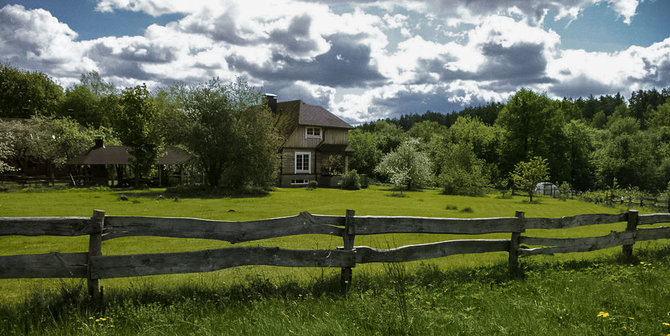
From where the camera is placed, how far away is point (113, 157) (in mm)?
36125

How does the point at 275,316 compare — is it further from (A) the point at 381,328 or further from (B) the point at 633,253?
(B) the point at 633,253

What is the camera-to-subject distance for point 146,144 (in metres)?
32.2

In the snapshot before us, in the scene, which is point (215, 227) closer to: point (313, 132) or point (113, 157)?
point (313, 132)

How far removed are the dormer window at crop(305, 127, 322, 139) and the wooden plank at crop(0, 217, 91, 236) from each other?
35435mm

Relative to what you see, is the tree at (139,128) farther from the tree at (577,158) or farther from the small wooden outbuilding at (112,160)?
the tree at (577,158)

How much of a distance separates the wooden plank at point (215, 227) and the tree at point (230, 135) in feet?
76.8

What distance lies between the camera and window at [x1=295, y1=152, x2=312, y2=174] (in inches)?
1548

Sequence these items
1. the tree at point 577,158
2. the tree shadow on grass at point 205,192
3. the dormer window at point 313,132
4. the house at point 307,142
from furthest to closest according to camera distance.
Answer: the tree at point 577,158 → the dormer window at point 313,132 → the house at point 307,142 → the tree shadow on grass at point 205,192

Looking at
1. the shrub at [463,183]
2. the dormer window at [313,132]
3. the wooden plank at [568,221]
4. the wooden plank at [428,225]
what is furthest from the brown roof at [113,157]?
the wooden plank at [568,221]

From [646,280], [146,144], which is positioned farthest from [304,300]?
[146,144]

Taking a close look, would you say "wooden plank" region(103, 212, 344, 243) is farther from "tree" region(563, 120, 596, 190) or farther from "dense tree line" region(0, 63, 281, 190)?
"tree" region(563, 120, 596, 190)

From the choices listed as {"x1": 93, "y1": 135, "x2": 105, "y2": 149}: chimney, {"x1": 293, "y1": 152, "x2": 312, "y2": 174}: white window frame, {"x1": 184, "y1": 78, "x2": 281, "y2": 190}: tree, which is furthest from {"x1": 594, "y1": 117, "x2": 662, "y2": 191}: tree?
→ {"x1": 93, "y1": 135, "x2": 105, "y2": 149}: chimney

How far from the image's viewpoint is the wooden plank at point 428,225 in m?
5.96

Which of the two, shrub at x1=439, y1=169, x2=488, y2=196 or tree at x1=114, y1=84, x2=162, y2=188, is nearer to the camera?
tree at x1=114, y1=84, x2=162, y2=188
